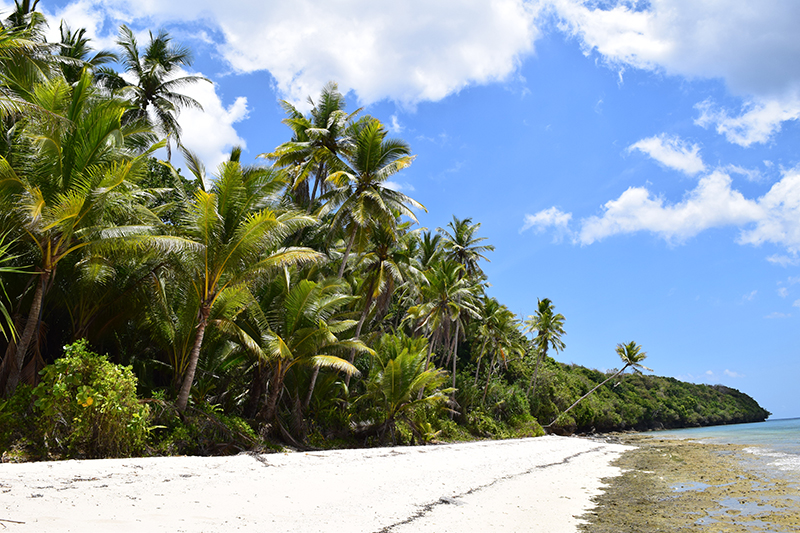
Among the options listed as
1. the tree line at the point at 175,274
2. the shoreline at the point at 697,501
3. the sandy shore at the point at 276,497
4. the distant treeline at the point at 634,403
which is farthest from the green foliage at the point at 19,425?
the distant treeline at the point at 634,403

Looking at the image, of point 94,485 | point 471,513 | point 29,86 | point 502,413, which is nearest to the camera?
point 94,485

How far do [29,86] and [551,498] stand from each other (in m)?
12.9

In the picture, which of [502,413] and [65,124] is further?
[502,413]

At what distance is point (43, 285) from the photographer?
329 inches

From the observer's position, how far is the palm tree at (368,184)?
54.9 ft

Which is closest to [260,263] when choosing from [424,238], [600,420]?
[424,238]

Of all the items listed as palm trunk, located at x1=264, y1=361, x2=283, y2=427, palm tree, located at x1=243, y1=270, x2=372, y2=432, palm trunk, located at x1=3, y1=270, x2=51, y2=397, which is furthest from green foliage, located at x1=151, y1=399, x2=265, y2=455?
palm trunk, located at x1=3, y1=270, x2=51, y2=397

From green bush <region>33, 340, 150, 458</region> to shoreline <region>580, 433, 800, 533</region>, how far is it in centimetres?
769

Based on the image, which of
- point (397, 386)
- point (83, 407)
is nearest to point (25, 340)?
point (83, 407)

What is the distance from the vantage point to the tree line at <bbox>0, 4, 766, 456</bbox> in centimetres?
805

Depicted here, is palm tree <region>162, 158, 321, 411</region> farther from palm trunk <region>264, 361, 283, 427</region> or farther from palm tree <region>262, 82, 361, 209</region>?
palm tree <region>262, 82, 361, 209</region>

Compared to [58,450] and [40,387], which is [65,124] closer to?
[40,387]

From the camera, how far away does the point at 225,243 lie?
1054 centimetres

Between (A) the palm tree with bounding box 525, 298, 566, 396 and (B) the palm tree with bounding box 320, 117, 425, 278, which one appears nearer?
(B) the palm tree with bounding box 320, 117, 425, 278
